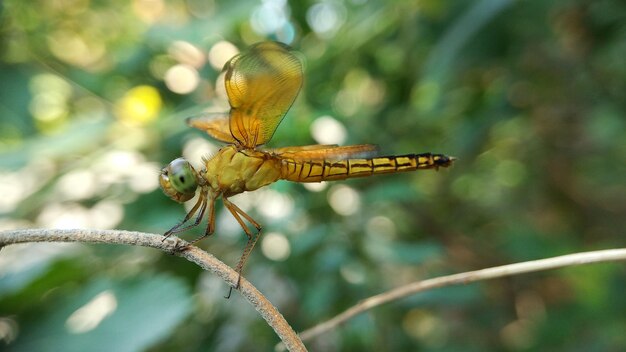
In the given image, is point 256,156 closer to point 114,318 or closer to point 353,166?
point 353,166

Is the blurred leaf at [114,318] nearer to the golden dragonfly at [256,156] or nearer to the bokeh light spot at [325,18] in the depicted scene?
the golden dragonfly at [256,156]

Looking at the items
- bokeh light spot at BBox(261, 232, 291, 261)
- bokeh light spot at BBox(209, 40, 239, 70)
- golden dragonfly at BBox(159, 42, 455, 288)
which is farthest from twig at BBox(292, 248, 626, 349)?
bokeh light spot at BBox(209, 40, 239, 70)

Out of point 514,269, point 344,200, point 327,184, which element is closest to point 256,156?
point 327,184

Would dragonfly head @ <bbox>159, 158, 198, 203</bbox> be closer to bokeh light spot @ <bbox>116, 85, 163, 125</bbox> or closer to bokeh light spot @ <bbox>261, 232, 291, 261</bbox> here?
bokeh light spot @ <bbox>261, 232, 291, 261</bbox>

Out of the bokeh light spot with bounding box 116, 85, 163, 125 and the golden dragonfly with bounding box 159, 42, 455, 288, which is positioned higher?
the bokeh light spot with bounding box 116, 85, 163, 125

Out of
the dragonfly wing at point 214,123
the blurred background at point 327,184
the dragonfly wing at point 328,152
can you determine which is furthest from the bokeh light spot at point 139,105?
the dragonfly wing at point 328,152

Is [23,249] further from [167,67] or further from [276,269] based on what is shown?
[167,67]

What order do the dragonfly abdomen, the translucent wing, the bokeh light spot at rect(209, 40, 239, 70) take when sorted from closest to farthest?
the translucent wing, the dragonfly abdomen, the bokeh light spot at rect(209, 40, 239, 70)
